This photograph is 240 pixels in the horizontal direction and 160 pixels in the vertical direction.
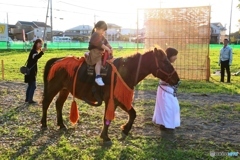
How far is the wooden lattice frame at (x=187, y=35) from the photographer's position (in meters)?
13.6

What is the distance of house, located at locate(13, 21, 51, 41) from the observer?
73.9 metres

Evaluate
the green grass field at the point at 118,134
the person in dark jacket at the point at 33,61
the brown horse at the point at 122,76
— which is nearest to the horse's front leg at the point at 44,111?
the green grass field at the point at 118,134

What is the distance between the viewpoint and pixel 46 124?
6211 mm

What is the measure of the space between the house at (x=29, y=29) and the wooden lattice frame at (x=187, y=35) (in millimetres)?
60823

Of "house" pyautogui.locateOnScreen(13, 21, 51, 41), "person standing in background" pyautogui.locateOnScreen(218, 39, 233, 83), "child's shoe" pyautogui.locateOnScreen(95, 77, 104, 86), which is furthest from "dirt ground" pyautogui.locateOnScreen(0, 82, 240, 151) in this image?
"house" pyautogui.locateOnScreen(13, 21, 51, 41)

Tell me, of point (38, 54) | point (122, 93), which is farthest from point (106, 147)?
point (38, 54)

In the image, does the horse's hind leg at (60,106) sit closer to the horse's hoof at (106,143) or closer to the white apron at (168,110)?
the horse's hoof at (106,143)

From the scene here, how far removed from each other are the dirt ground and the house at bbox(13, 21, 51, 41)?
6551cm

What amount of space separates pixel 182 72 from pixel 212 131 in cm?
838

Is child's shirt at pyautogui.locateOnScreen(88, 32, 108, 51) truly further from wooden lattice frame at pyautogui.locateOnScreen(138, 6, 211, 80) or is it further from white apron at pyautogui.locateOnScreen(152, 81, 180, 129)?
wooden lattice frame at pyautogui.locateOnScreen(138, 6, 211, 80)

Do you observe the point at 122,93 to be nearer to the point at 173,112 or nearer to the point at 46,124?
the point at 173,112

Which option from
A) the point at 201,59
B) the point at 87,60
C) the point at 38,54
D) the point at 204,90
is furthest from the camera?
the point at 201,59

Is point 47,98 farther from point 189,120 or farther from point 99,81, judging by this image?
point 189,120

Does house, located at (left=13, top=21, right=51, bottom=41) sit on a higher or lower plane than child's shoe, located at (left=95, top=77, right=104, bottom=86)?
higher
